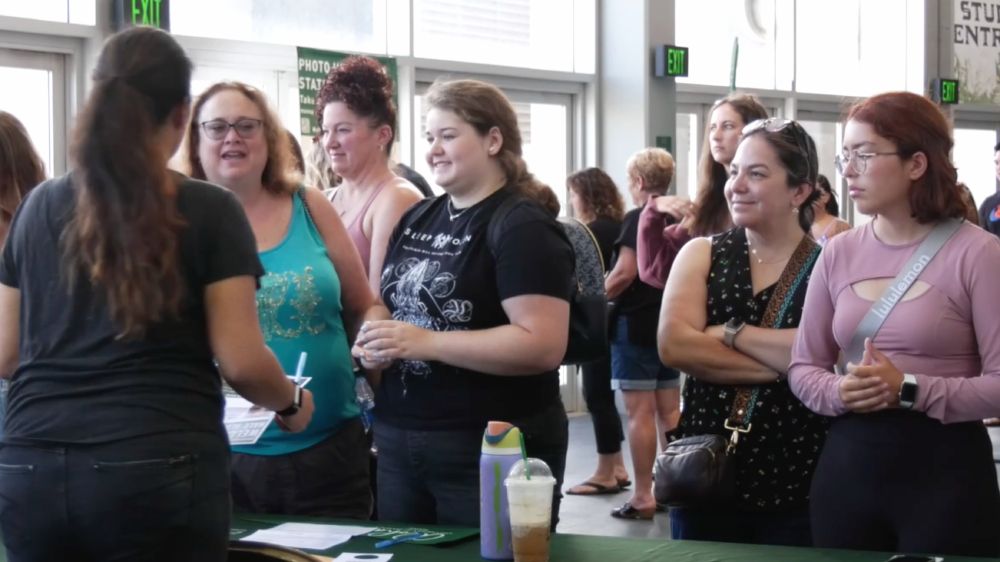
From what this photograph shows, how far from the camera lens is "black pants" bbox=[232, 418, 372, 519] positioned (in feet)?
8.57

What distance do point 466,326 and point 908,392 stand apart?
33.8 inches

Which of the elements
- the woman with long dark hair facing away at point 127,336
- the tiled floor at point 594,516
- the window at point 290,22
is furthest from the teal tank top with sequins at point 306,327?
the window at point 290,22

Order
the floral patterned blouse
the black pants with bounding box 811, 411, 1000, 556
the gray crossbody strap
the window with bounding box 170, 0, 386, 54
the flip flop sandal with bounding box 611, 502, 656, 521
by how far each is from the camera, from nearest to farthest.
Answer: the black pants with bounding box 811, 411, 1000, 556 < the gray crossbody strap < the floral patterned blouse < the flip flop sandal with bounding box 611, 502, 656, 521 < the window with bounding box 170, 0, 386, 54

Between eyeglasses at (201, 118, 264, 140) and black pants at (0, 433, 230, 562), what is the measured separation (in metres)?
1.14

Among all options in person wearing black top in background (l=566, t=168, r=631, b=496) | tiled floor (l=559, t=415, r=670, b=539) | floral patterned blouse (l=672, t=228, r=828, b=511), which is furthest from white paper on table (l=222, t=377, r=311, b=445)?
person wearing black top in background (l=566, t=168, r=631, b=496)

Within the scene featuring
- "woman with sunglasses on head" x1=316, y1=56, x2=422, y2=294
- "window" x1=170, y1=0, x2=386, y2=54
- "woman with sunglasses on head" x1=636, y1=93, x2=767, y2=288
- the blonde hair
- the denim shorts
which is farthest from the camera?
"window" x1=170, y1=0, x2=386, y2=54

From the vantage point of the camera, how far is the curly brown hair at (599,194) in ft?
20.6

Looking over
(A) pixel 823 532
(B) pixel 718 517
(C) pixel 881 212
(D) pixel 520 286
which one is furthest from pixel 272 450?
(C) pixel 881 212

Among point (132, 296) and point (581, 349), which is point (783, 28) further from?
point (132, 296)

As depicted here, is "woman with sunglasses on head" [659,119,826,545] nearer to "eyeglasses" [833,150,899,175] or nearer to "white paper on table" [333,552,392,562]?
"eyeglasses" [833,150,899,175]

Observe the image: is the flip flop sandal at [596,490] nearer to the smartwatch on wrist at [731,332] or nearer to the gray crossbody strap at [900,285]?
the smartwatch on wrist at [731,332]

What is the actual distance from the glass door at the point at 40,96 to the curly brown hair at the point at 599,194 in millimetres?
2453

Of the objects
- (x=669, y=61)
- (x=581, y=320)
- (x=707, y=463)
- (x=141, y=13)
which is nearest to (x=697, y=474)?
(x=707, y=463)

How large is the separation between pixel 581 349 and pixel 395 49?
514 centimetres
